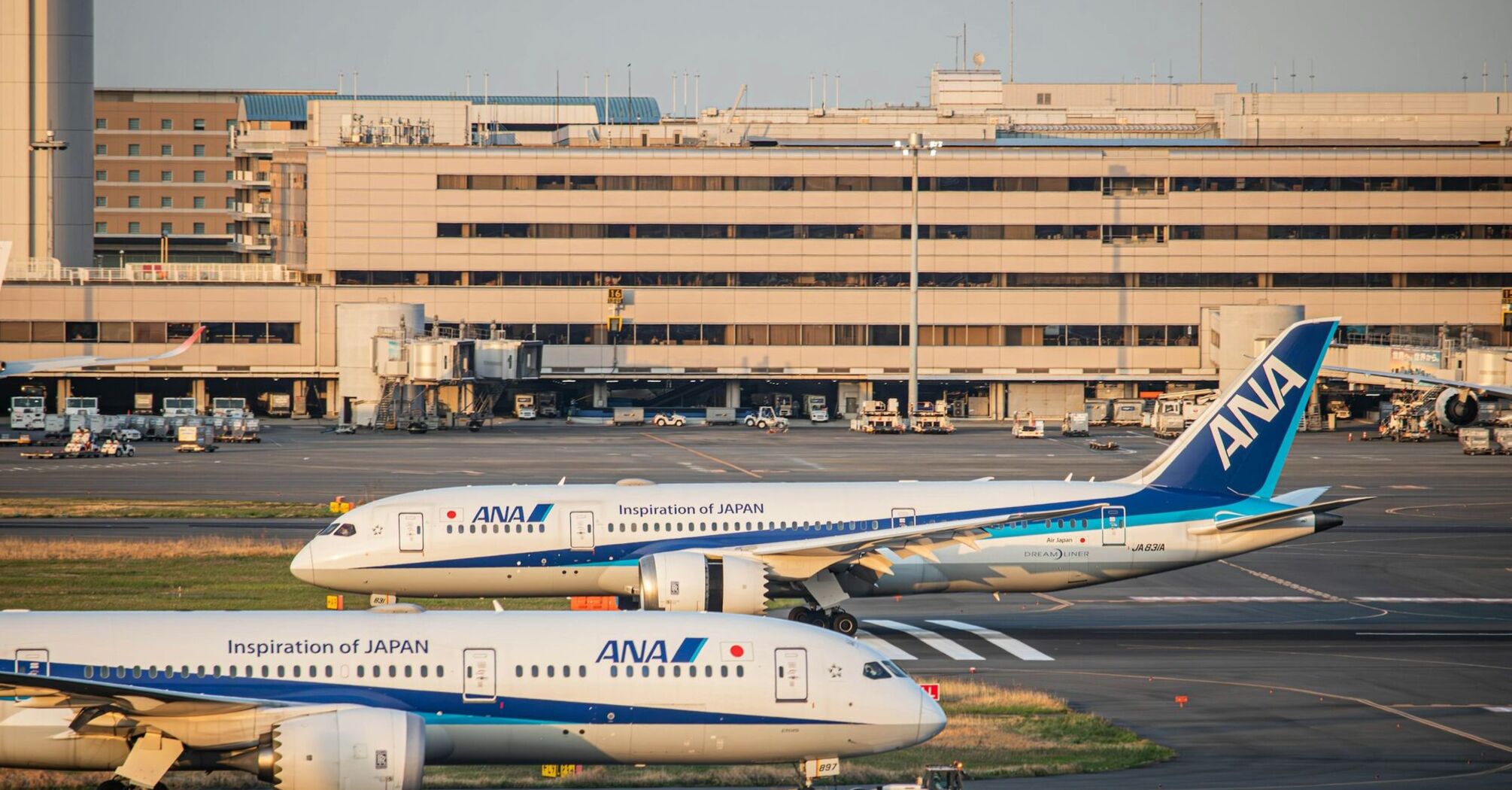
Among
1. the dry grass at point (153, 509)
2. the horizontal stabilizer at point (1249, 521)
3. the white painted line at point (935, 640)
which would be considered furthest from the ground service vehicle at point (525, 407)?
the horizontal stabilizer at point (1249, 521)

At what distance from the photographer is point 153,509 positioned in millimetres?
72812

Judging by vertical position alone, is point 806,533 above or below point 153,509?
above

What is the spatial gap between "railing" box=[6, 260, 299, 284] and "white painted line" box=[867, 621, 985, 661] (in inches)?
4432

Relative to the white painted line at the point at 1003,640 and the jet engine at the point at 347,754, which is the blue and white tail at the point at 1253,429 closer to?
the white painted line at the point at 1003,640

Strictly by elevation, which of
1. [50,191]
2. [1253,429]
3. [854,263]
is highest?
[50,191]

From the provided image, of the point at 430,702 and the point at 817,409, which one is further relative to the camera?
the point at 817,409

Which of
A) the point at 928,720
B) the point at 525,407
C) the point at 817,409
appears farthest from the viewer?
the point at 817,409

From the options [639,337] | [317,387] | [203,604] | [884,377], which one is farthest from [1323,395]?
[203,604]

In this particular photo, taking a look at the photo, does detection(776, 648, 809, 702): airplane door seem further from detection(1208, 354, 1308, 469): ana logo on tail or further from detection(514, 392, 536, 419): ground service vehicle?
detection(514, 392, 536, 419): ground service vehicle

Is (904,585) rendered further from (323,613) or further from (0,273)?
(0,273)

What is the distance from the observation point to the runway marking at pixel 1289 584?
52000 mm

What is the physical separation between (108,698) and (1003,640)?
2652 centimetres

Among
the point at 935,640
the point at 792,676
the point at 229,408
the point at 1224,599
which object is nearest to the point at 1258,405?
the point at 1224,599

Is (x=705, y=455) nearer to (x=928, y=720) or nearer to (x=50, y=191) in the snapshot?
(x=928, y=720)
